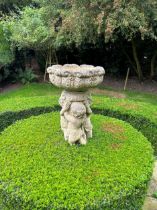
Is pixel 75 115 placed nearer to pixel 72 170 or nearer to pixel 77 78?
pixel 77 78

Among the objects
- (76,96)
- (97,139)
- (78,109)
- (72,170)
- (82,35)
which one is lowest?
(72,170)

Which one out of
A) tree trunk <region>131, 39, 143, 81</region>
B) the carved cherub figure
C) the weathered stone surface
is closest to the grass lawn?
the carved cherub figure

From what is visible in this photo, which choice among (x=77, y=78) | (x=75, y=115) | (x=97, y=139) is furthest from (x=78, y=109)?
(x=97, y=139)

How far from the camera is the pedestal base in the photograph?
575 cm

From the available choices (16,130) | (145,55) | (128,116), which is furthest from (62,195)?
(145,55)

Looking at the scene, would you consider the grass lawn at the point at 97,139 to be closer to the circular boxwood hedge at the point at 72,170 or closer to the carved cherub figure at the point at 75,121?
the circular boxwood hedge at the point at 72,170

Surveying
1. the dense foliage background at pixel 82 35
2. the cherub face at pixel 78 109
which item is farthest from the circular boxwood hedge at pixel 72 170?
the dense foliage background at pixel 82 35

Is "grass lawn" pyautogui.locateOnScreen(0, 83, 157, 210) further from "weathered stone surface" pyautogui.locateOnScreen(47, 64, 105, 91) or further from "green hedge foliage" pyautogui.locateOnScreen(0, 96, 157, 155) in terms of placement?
"weathered stone surface" pyautogui.locateOnScreen(47, 64, 105, 91)

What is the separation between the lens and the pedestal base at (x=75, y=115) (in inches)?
226

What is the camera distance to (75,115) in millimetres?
5727

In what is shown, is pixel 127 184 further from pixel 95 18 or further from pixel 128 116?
pixel 95 18

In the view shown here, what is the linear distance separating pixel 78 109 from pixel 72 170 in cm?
106

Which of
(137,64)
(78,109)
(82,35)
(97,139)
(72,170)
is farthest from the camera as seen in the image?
(137,64)

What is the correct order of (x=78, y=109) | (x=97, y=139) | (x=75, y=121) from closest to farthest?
1. (x=78, y=109)
2. (x=75, y=121)
3. (x=97, y=139)
